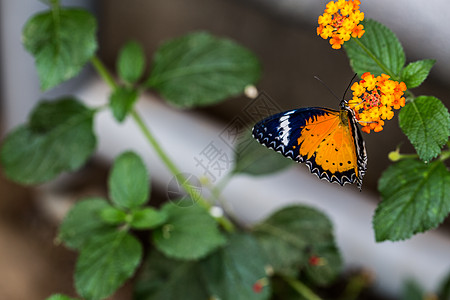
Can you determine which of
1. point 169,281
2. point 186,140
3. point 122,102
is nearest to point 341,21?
point 122,102

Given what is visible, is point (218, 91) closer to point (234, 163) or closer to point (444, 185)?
point (234, 163)

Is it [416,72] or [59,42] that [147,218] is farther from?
[416,72]

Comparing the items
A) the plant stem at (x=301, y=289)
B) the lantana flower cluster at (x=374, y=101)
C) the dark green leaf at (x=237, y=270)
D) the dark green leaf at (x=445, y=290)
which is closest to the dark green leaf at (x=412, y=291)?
the dark green leaf at (x=445, y=290)

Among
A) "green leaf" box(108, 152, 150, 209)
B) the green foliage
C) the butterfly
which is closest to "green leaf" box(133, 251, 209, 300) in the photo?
the green foliage

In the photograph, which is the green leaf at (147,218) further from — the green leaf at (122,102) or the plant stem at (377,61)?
the plant stem at (377,61)

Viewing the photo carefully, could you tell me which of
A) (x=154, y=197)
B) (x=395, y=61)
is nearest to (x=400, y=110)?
(x=395, y=61)
